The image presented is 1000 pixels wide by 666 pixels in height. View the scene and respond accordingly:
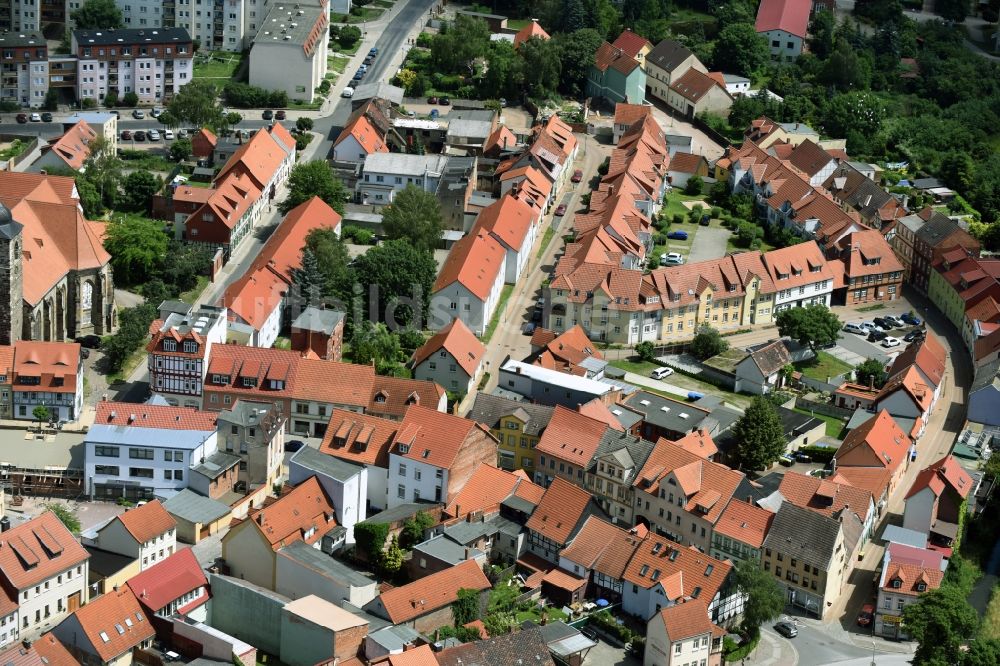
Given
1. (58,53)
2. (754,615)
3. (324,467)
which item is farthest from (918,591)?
(58,53)

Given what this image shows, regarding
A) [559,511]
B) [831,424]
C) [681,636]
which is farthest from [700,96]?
[681,636]

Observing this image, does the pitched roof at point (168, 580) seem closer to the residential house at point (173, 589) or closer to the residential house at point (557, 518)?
the residential house at point (173, 589)

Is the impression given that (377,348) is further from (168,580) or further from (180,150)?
(180,150)

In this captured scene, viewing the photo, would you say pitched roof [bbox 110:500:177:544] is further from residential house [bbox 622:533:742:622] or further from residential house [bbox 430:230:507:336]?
residential house [bbox 430:230:507:336]

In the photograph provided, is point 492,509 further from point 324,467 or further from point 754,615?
point 754,615


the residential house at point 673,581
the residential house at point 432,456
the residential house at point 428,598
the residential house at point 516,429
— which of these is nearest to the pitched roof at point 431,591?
the residential house at point 428,598

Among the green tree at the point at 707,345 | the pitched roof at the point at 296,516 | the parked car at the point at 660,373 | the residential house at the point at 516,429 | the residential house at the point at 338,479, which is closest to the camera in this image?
the pitched roof at the point at 296,516
